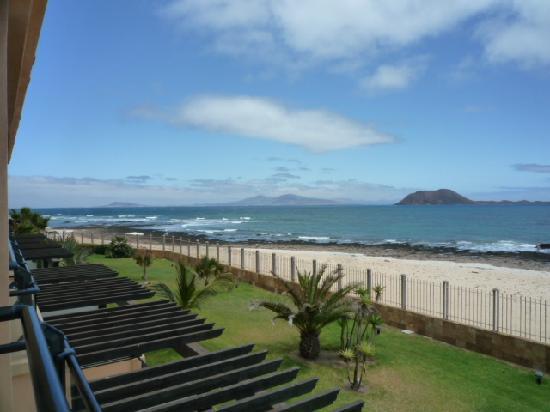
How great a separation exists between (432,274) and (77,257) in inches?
683

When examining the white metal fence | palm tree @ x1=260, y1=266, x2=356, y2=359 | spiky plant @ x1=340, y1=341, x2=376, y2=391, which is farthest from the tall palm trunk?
the white metal fence

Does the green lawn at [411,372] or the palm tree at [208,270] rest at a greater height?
the palm tree at [208,270]

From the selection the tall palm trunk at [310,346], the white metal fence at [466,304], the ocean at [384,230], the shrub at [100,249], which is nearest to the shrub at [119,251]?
the shrub at [100,249]

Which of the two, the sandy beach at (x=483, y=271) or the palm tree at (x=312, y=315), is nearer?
the palm tree at (x=312, y=315)

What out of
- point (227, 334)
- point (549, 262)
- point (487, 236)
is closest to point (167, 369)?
point (227, 334)

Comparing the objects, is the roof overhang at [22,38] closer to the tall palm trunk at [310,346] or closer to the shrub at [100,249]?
the tall palm trunk at [310,346]

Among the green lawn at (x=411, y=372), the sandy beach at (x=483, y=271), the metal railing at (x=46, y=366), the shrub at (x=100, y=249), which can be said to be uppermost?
the metal railing at (x=46, y=366)

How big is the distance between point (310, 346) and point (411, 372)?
2.02 m

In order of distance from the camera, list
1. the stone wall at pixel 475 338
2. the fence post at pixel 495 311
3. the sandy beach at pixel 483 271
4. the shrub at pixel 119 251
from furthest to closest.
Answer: the shrub at pixel 119 251
the sandy beach at pixel 483 271
the fence post at pixel 495 311
the stone wall at pixel 475 338

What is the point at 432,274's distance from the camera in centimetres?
2345

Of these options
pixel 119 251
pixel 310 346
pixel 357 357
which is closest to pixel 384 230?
pixel 119 251

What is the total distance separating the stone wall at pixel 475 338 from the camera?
29.1 ft

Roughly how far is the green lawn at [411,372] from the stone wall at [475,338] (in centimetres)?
24

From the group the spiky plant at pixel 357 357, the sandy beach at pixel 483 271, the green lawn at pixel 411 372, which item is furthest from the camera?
the sandy beach at pixel 483 271
